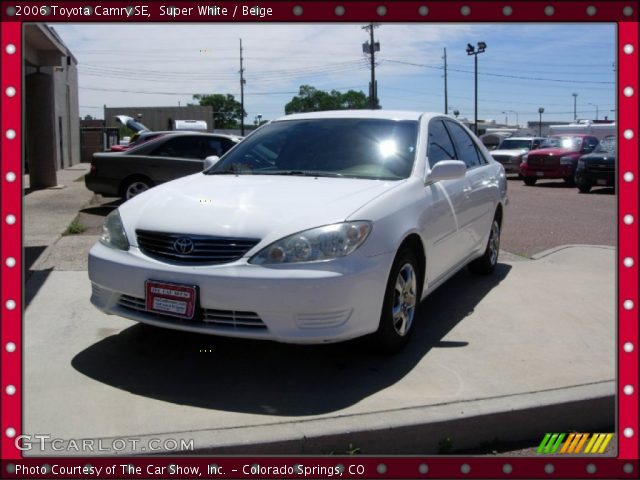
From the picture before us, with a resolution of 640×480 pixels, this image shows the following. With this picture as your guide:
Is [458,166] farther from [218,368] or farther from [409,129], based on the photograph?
[218,368]

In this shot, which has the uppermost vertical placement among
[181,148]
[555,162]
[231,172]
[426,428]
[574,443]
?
[181,148]

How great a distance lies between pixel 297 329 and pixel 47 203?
10.7 metres

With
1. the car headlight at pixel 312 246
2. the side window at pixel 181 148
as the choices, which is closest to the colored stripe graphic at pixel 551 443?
the car headlight at pixel 312 246

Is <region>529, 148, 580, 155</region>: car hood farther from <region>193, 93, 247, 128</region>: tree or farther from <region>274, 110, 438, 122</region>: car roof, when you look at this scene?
<region>193, 93, 247, 128</region>: tree

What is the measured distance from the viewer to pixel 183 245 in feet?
12.8

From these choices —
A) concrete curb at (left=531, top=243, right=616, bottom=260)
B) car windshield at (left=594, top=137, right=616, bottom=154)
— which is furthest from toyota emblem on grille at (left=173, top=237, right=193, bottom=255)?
car windshield at (left=594, top=137, right=616, bottom=154)

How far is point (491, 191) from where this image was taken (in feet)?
21.3

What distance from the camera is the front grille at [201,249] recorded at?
12.4ft

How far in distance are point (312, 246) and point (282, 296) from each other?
0.33 metres

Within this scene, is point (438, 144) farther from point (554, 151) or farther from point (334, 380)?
point (554, 151)

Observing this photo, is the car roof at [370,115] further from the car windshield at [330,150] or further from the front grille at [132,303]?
the front grille at [132,303]

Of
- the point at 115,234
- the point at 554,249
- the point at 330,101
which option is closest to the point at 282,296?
the point at 115,234

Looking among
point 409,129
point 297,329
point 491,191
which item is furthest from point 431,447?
point 491,191

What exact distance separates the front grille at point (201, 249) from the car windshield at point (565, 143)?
19.6 meters
